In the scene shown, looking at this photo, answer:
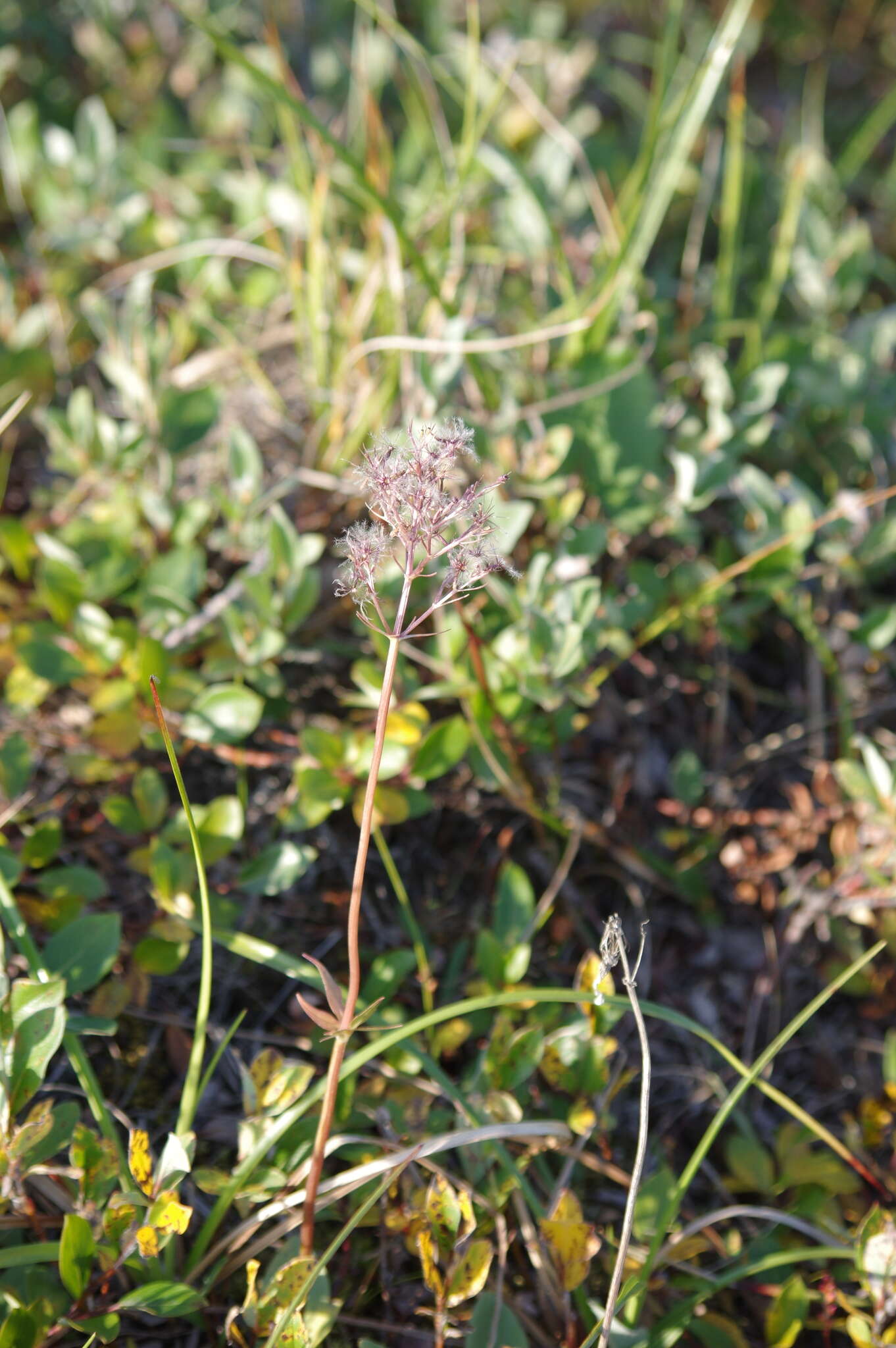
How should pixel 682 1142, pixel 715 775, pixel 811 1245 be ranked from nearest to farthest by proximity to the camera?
pixel 811 1245
pixel 682 1142
pixel 715 775

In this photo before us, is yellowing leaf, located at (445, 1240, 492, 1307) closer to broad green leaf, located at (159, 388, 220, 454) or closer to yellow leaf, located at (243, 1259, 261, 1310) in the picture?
yellow leaf, located at (243, 1259, 261, 1310)

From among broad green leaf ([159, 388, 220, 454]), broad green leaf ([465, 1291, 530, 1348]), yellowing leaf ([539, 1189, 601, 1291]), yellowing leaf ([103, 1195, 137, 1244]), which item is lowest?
broad green leaf ([465, 1291, 530, 1348])

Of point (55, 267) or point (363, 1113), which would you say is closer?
point (363, 1113)

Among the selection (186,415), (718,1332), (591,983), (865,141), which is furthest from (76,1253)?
(865,141)

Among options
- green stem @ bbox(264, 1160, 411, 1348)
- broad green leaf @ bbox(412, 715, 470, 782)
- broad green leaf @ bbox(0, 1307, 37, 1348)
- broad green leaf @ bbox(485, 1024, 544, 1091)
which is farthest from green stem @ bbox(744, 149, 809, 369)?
broad green leaf @ bbox(0, 1307, 37, 1348)

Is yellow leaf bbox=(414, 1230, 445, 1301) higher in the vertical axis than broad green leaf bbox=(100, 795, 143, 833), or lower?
lower

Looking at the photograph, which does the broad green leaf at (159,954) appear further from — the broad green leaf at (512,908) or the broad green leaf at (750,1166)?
the broad green leaf at (750,1166)

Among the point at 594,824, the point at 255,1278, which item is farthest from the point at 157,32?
the point at 255,1278

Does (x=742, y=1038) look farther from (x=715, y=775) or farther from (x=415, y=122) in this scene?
(x=415, y=122)
